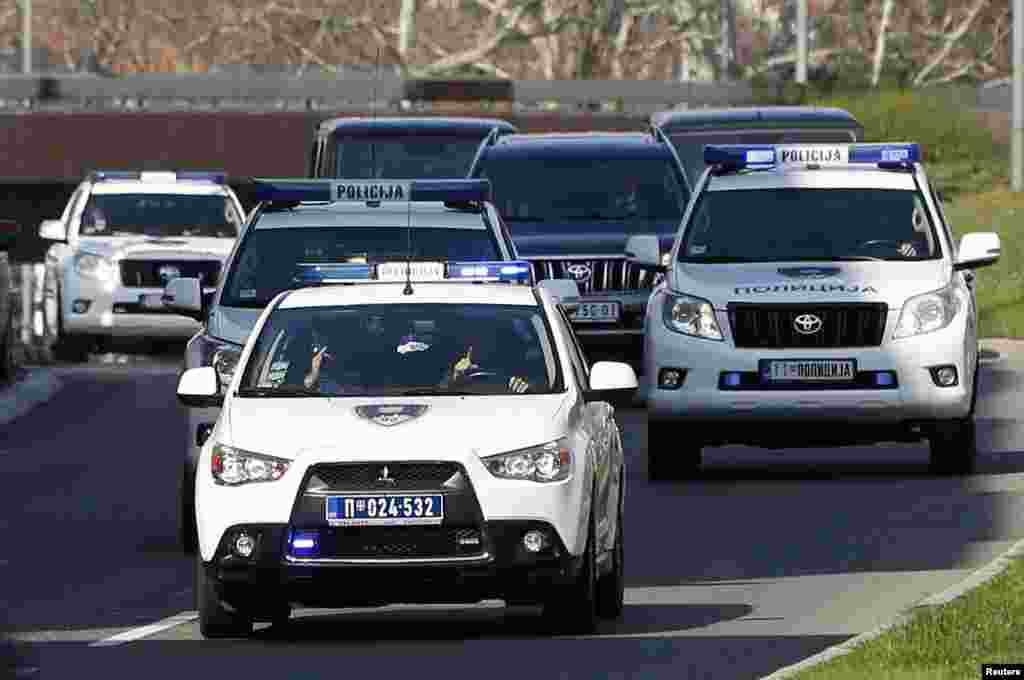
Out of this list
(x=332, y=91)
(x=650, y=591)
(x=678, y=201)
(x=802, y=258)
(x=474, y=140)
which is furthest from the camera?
(x=332, y=91)

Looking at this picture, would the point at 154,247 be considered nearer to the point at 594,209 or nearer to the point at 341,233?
the point at 594,209

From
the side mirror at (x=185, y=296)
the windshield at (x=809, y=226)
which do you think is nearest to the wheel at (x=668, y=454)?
the windshield at (x=809, y=226)

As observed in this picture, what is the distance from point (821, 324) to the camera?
65.2 feet

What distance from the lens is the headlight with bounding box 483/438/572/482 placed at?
1247 centimetres

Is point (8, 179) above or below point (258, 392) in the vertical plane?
below

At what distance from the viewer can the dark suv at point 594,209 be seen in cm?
2592

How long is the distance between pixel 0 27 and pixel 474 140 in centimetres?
6923

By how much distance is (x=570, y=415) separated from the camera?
1278 cm

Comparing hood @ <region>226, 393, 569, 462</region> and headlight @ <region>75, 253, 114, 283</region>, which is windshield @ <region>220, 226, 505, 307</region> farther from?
headlight @ <region>75, 253, 114, 283</region>

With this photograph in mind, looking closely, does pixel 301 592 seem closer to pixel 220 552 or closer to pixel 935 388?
pixel 220 552

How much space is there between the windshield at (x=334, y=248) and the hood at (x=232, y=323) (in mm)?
528

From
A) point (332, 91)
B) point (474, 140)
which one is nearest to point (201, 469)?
point (474, 140)

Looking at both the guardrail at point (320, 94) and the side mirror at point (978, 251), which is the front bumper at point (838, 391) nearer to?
the side mirror at point (978, 251)

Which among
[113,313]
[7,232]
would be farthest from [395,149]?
[7,232]
